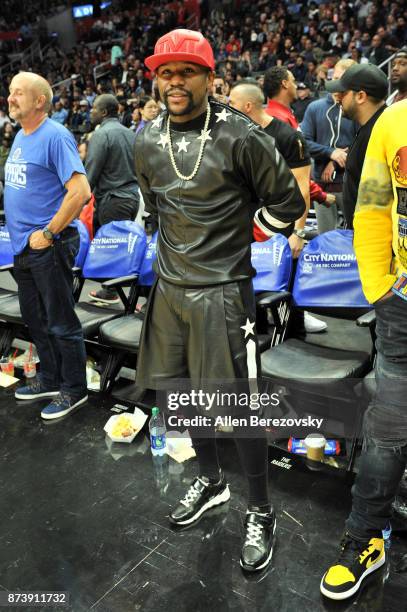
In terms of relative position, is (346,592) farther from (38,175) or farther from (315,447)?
(38,175)

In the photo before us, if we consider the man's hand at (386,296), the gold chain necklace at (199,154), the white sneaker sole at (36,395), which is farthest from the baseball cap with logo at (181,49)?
the white sneaker sole at (36,395)

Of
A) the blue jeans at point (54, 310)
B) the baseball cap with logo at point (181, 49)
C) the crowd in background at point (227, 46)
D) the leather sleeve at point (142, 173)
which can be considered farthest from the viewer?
the crowd in background at point (227, 46)

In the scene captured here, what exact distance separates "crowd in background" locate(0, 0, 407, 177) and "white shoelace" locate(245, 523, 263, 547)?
5.07 meters

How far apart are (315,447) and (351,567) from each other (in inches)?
27.8

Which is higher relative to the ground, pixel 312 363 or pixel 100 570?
pixel 312 363

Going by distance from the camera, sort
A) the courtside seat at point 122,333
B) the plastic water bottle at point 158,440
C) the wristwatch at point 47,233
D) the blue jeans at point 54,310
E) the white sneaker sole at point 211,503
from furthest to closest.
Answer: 1. the courtside seat at point 122,333
2. the blue jeans at point 54,310
3. the wristwatch at point 47,233
4. the plastic water bottle at point 158,440
5. the white sneaker sole at point 211,503

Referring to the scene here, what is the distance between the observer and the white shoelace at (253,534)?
6.61ft

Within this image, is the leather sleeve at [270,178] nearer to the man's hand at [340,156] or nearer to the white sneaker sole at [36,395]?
the white sneaker sole at [36,395]

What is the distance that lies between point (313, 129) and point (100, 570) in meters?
3.89

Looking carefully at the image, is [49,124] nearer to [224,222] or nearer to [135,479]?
[224,222]

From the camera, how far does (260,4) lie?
47.0ft

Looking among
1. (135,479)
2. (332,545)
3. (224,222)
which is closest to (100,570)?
(135,479)

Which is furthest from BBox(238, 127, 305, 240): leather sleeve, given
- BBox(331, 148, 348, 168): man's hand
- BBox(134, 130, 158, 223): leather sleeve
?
BBox(331, 148, 348, 168): man's hand

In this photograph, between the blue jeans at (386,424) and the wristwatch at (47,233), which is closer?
the blue jeans at (386,424)
